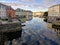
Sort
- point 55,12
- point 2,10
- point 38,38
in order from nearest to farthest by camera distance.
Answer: point 38,38, point 55,12, point 2,10

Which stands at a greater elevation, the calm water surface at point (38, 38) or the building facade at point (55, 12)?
the building facade at point (55, 12)

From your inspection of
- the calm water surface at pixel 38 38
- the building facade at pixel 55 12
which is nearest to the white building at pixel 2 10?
the calm water surface at pixel 38 38

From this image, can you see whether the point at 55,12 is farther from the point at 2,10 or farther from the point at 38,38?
the point at 38,38

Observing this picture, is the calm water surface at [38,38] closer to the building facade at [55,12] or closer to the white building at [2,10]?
the building facade at [55,12]

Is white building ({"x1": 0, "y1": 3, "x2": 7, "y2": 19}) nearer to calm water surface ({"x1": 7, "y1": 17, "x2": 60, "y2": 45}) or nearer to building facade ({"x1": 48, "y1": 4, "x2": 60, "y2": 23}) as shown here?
calm water surface ({"x1": 7, "y1": 17, "x2": 60, "y2": 45})

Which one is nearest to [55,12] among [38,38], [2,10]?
[2,10]

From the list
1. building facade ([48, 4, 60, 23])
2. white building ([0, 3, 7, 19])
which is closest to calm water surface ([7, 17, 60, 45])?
building facade ([48, 4, 60, 23])

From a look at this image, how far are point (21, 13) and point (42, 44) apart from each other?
82.8 feet

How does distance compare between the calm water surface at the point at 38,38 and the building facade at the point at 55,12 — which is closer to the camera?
the calm water surface at the point at 38,38

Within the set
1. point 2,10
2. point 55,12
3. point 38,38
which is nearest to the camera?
point 38,38

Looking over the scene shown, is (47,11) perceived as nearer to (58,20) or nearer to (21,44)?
(58,20)

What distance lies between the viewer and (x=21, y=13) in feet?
121

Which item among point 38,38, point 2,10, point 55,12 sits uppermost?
point 2,10

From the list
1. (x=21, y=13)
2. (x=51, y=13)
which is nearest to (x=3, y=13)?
(x=21, y=13)
